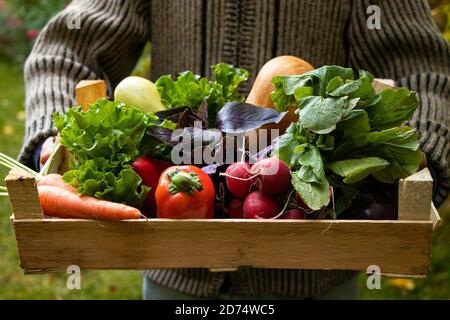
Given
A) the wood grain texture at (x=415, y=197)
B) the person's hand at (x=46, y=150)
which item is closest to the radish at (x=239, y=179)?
the wood grain texture at (x=415, y=197)

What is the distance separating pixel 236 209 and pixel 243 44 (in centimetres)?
59

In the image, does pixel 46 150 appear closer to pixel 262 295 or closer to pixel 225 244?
pixel 225 244

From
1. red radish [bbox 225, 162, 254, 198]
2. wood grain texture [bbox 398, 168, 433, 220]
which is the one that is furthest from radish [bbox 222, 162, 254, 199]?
wood grain texture [bbox 398, 168, 433, 220]

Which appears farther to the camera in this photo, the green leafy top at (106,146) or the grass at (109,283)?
the grass at (109,283)

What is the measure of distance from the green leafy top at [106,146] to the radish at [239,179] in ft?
0.47

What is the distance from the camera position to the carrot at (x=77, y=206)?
1.15 metres

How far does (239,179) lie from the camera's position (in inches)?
46.5

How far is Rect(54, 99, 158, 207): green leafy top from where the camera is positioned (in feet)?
3.93

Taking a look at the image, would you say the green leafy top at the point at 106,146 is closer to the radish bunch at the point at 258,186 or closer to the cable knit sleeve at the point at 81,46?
the radish bunch at the point at 258,186

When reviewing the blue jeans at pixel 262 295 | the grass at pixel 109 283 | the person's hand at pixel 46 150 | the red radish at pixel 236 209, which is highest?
the person's hand at pixel 46 150

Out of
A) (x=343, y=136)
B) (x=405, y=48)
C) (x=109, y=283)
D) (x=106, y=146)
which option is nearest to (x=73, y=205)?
(x=106, y=146)

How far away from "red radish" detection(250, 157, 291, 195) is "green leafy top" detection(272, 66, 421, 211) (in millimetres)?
19

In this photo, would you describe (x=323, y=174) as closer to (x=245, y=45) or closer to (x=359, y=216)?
(x=359, y=216)

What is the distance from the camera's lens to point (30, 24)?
4719 millimetres
